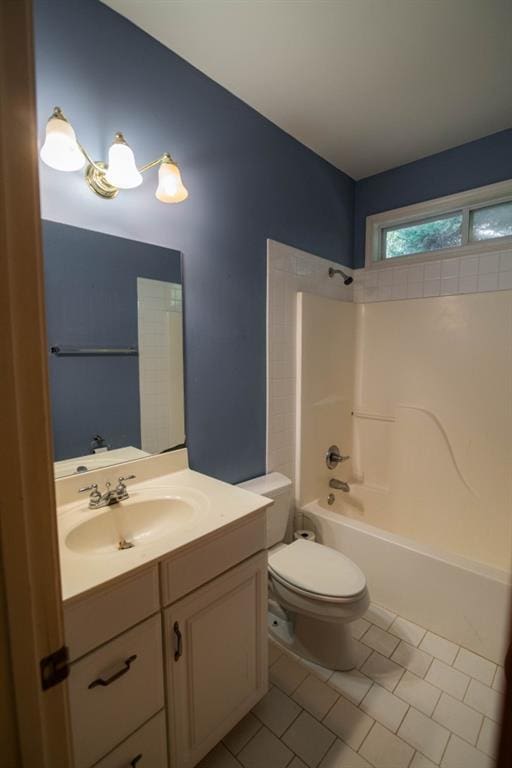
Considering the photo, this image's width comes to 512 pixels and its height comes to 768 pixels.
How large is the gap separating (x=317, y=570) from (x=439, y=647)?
2.44 feet

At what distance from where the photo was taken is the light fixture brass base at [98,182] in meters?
1.17

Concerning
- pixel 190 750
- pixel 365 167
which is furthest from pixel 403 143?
pixel 190 750

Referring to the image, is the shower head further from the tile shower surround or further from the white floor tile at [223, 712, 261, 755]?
the white floor tile at [223, 712, 261, 755]

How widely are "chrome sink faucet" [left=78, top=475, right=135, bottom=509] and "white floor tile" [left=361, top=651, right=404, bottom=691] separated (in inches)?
50.7

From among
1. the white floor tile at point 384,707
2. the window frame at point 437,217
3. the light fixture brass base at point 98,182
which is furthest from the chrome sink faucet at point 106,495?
the window frame at point 437,217

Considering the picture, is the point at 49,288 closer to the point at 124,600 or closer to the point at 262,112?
the point at 124,600

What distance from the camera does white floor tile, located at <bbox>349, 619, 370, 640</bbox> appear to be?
66.2 inches

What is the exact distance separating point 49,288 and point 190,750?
1472mm

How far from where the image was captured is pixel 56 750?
0.51 metres

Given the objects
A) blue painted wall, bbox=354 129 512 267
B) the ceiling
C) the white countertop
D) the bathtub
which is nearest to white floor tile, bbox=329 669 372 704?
the bathtub

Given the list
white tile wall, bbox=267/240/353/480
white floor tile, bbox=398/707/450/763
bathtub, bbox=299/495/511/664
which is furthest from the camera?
white tile wall, bbox=267/240/353/480

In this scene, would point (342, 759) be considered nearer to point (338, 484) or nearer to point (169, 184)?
point (338, 484)

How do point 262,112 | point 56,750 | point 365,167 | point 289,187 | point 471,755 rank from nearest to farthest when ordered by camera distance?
1. point 56,750
2. point 471,755
3. point 262,112
4. point 289,187
5. point 365,167

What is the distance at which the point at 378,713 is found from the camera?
131 cm
